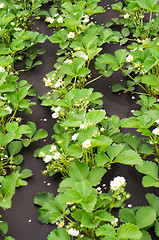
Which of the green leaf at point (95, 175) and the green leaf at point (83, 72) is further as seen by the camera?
the green leaf at point (83, 72)

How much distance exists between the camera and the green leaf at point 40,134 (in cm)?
221

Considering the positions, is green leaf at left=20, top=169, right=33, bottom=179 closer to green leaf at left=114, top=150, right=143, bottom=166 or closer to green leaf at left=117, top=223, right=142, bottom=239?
green leaf at left=114, top=150, right=143, bottom=166

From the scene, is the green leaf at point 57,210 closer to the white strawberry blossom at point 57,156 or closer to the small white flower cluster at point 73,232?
the small white flower cluster at point 73,232

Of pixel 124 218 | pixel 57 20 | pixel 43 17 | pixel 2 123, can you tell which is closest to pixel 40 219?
pixel 124 218

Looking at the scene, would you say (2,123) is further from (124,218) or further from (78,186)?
(124,218)

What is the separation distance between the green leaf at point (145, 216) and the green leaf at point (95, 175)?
26 centimetres

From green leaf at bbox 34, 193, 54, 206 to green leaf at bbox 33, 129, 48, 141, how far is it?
418mm

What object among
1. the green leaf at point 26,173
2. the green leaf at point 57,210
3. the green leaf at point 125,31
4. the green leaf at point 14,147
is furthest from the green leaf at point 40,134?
the green leaf at point 125,31

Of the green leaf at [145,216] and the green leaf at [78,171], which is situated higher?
the green leaf at [78,171]

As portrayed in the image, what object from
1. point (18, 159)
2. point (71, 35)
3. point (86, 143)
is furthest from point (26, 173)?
point (71, 35)

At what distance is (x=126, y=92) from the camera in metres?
2.51

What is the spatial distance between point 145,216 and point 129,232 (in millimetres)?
205

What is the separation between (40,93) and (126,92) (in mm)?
635

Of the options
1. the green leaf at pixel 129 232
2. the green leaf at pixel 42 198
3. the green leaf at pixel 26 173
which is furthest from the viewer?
the green leaf at pixel 26 173
